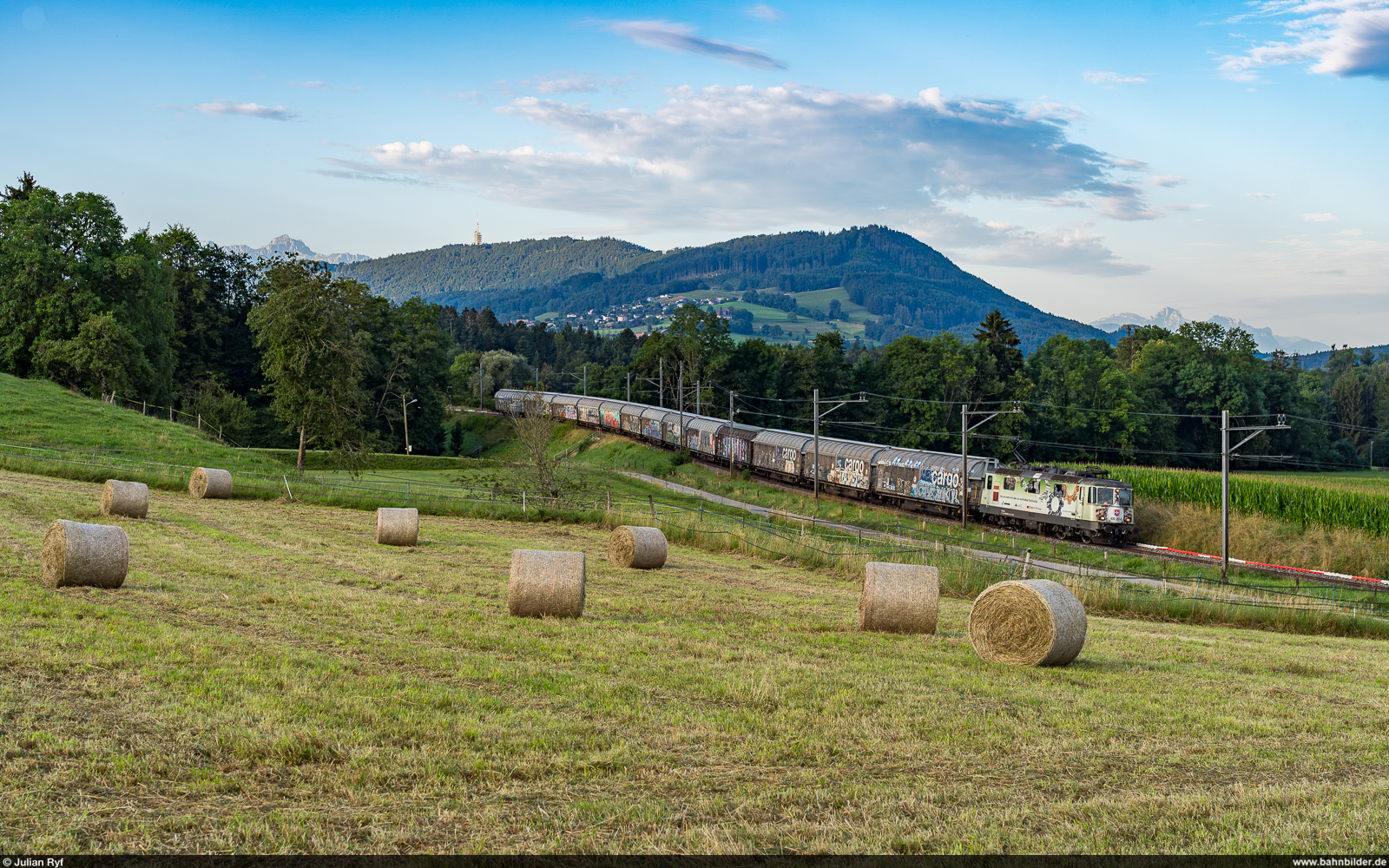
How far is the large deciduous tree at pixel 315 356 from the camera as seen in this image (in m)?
42.9

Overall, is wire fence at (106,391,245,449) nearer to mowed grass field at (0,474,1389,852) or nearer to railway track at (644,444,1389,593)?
railway track at (644,444,1389,593)

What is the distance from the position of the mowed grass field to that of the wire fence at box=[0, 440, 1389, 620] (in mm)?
8243

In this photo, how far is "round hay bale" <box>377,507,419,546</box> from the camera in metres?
24.8

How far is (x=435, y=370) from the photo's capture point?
87.6 m

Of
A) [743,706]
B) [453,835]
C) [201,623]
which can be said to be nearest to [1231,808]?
[743,706]

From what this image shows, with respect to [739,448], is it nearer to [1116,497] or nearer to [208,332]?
[1116,497]

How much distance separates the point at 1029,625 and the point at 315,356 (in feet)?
123

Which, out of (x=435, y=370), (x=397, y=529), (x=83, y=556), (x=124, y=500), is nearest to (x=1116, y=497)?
(x=397, y=529)

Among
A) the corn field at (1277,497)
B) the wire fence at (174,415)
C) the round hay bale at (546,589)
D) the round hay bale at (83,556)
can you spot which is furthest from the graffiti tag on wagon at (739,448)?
the round hay bale at (83,556)

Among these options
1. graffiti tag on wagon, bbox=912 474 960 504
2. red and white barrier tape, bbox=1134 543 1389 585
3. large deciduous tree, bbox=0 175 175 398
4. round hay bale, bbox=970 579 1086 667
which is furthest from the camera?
large deciduous tree, bbox=0 175 175 398

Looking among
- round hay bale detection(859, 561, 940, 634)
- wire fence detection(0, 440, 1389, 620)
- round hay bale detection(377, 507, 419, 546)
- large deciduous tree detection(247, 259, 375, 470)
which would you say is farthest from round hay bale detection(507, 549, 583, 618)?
large deciduous tree detection(247, 259, 375, 470)

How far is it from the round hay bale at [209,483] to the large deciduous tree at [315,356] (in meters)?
11.1

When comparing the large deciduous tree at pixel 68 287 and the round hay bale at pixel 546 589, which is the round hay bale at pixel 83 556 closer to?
the round hay bale at pixel 546 589

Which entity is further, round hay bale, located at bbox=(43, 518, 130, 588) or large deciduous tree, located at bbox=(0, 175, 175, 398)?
large deciduous tree, located at bbox=(0, 175, 175, 398)
